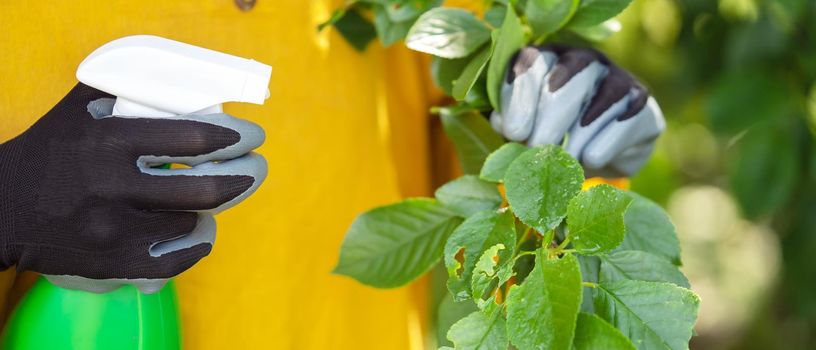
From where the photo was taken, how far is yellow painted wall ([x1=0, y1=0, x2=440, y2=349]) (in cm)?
67

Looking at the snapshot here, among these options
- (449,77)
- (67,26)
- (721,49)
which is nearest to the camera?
(67,26)

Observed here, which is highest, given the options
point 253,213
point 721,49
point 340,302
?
point 253,213

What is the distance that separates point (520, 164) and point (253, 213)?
0.26 meters

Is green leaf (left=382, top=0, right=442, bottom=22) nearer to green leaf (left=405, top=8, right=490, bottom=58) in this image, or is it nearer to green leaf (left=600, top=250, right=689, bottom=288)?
green leaf (left=405, top=8, right=490, bottom=58)

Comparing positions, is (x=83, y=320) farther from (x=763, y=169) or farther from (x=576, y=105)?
(x=763, y=169)

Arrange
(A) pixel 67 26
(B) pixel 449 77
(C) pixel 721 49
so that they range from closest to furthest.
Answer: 1. (A) pixel 67 26
2. (B) pixel 449 77
3. (C) pixel 721 49

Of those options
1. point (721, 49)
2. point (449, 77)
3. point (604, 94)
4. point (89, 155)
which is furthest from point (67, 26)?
point (721, 49)

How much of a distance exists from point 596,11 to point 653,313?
0.27m

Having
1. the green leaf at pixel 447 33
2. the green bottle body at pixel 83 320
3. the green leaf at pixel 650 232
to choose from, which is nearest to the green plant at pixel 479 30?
the green leaf at pixel 447 33

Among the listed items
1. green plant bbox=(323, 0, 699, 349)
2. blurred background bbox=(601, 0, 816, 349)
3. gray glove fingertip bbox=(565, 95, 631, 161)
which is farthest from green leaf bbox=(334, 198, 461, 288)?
blurred background bbox=(601, 0, 816, 349)

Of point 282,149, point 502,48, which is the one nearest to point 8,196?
point 282,149

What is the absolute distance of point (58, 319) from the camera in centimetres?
60

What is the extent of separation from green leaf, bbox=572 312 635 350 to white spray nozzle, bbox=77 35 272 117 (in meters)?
0.23

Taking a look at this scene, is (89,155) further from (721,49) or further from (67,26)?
(721,49)
